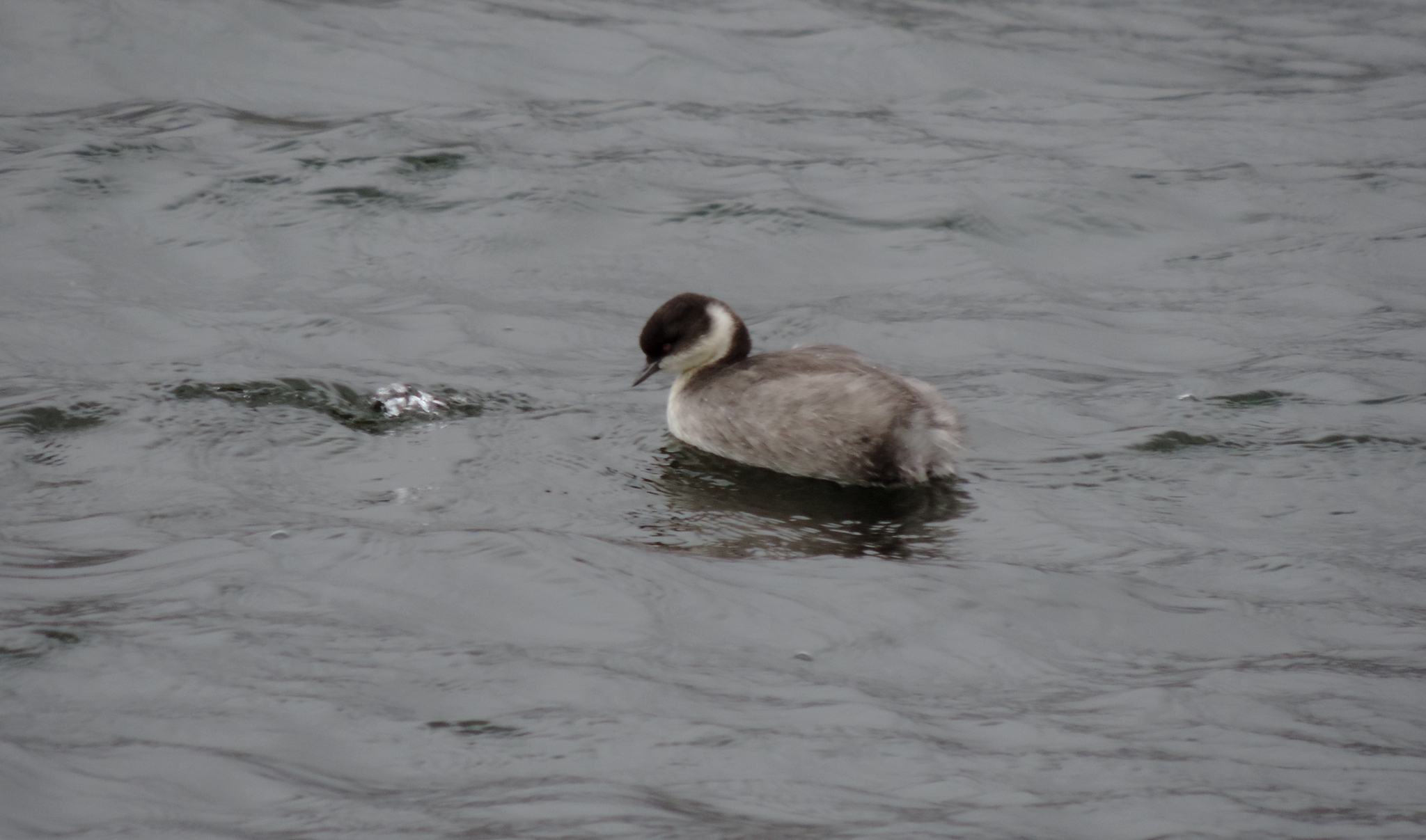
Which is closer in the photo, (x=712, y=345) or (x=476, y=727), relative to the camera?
(x=476, y=727)

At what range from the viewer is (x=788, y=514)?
664 centimetres

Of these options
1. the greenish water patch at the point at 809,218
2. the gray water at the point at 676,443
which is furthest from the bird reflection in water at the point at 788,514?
the greenish water patch at the point at 809,218

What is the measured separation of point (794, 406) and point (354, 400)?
2121 mm

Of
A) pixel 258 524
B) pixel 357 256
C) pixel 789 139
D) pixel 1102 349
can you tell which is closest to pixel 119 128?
pixel 357 256

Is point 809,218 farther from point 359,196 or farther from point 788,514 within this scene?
point 788,514

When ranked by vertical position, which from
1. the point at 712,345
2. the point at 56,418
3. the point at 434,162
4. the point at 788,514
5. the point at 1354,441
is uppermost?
the point at 434,162

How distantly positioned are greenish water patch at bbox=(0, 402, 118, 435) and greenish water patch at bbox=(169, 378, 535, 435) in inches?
14.6

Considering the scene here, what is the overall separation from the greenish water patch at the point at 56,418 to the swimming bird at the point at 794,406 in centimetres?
252

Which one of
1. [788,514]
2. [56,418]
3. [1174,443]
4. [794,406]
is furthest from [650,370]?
[56,418]

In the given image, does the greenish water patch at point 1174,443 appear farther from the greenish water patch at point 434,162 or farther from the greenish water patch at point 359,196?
the greenish water patch at point 434,162

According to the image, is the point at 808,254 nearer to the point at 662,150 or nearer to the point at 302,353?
the point at 662,150

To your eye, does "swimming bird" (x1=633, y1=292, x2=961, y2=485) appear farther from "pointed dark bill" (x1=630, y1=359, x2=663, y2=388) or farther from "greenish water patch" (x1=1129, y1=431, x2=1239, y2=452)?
"greenish water patch" (x1=1129, y1=431, x2=1239, y2=452)

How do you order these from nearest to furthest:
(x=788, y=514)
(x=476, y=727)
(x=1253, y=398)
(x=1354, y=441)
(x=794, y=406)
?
(x=476, y=727) < (x=788, y=514) < (x=794, y=406) < (x=1354, y=441) < (x=1253, y=398)

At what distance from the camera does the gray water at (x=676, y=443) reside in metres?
4.34
